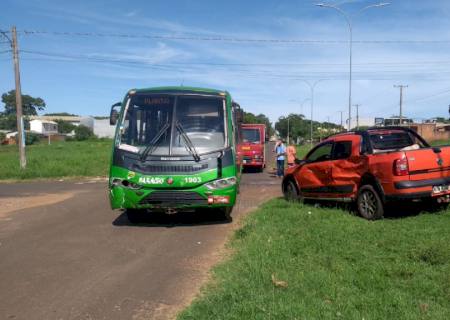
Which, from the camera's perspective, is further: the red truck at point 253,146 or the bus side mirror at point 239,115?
the red truck at point 253,146

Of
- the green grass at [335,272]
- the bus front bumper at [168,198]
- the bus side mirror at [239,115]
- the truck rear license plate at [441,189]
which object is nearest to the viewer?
the green grass at [335,272]

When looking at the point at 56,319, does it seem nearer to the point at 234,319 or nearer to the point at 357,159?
the point at 234,319

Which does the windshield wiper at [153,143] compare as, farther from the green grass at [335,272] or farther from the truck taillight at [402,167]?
the truck taillight at [402,167]

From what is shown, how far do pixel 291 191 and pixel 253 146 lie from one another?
1275cm

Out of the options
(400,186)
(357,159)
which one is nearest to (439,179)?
(400,186)

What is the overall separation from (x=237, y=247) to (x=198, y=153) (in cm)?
232

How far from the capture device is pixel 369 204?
9.02 metres

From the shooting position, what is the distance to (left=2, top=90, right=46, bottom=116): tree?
151875 millimetres

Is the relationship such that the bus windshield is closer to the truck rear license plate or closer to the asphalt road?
the asphalt road

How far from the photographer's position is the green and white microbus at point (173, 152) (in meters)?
8.70

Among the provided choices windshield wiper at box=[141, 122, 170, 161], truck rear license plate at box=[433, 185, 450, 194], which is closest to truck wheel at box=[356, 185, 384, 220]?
truck rear license plate at box=[433, 185, 450, 194]

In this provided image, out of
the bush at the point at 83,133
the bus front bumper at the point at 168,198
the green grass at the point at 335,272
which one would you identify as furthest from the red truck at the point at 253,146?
the bush at the point at 83,133

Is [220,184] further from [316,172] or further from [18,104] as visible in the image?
[18,104]

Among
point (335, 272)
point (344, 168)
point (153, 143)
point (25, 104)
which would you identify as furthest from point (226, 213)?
point (25, 104)
